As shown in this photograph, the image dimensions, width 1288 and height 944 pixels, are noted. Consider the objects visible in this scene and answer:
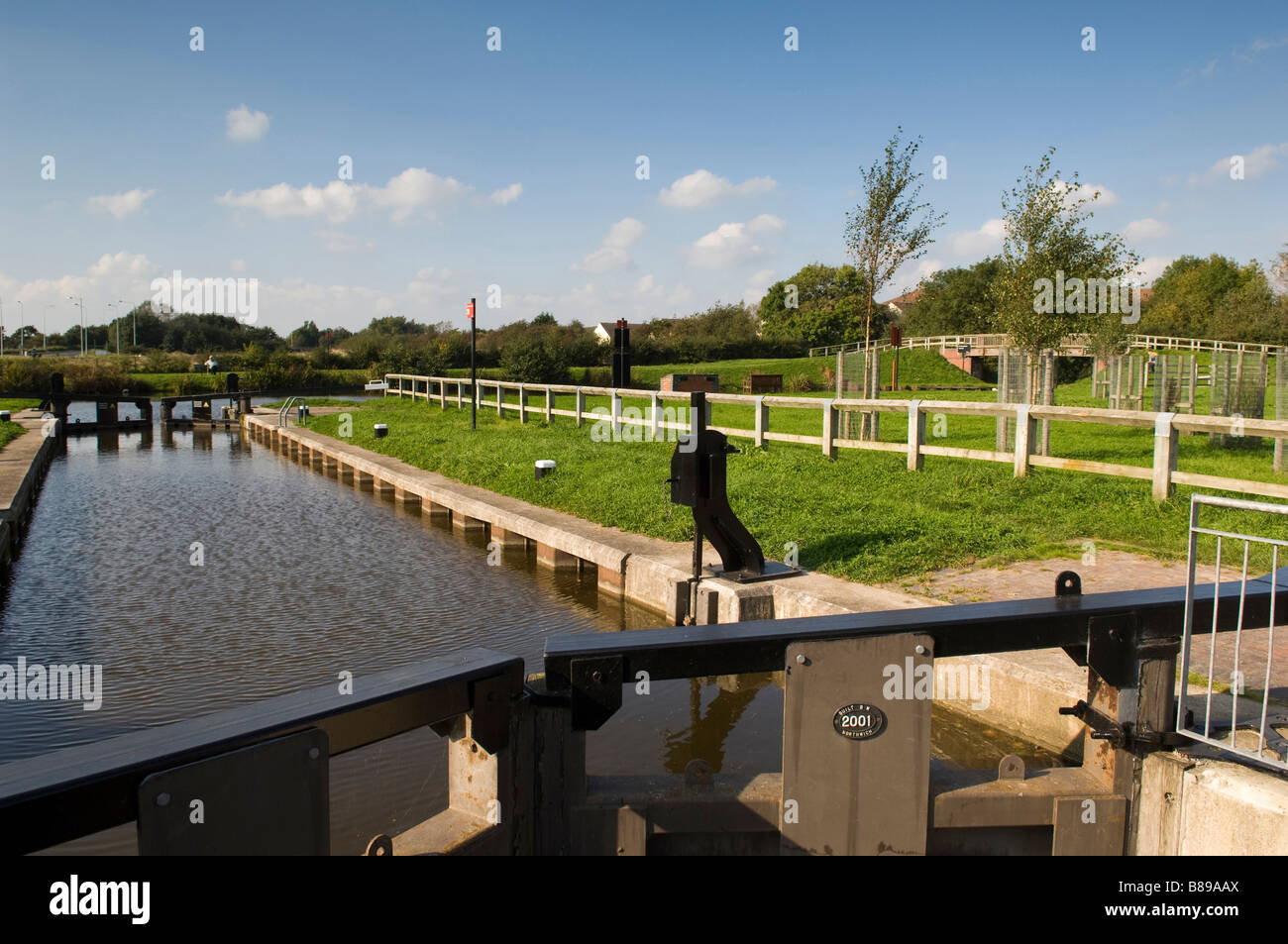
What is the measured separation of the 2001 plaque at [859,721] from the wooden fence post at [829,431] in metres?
9.64

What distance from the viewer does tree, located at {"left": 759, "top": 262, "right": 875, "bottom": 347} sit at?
71.5 m

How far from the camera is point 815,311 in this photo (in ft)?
245

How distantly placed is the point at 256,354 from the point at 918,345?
39.1 metres

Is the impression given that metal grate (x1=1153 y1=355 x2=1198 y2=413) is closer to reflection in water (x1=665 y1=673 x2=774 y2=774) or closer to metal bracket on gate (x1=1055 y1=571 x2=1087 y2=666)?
reflection in water (x1=665 y1=673 x2=774 y2=774)

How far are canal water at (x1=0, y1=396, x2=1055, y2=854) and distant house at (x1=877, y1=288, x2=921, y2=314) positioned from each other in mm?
80928

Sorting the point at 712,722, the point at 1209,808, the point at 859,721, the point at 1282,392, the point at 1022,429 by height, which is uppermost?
the point at 1282,392

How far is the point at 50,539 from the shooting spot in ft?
38.7

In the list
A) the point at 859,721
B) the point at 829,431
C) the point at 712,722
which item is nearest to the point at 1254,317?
the point at 829,431

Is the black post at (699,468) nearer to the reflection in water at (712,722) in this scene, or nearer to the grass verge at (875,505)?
the reflection in water at (712,722)

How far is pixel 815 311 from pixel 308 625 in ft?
231

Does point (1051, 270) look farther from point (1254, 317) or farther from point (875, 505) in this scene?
point (1254, 317)

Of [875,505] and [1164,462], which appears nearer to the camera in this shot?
[1164,462]

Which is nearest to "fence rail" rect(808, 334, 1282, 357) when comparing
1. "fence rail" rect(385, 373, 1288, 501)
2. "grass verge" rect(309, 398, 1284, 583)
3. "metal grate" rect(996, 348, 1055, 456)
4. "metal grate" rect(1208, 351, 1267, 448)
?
"metal grate" rect(1208, 351, 1267, 448)
